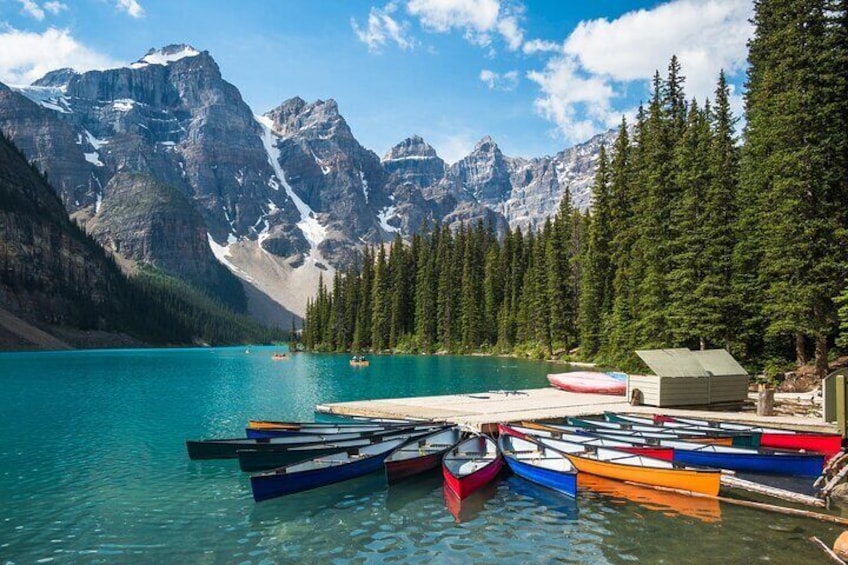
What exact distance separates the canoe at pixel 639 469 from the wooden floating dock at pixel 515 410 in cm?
589

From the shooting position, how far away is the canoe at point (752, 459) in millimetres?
21125

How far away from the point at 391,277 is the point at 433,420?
109 m

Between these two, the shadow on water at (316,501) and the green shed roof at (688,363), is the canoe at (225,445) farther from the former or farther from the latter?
the green shed roof at (688,363)

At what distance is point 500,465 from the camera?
21.9 metres

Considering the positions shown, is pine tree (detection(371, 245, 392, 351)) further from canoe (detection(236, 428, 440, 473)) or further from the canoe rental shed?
canoe (detection(236, 428, 440, 473))

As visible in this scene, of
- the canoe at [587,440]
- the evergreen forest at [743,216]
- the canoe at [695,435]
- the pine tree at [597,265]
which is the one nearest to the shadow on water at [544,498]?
the canoe at [587,440]

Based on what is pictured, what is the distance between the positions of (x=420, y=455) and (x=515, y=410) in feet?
36.1

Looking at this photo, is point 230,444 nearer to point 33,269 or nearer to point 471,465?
point 471,465

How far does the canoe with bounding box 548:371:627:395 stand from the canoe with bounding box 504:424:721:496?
18801 mm

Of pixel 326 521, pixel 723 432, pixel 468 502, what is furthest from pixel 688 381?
pixel 326 521

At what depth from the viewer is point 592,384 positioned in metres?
41.9

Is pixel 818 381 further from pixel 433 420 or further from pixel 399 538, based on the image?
pixel 399 538

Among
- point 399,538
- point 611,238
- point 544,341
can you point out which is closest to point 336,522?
point 399,538

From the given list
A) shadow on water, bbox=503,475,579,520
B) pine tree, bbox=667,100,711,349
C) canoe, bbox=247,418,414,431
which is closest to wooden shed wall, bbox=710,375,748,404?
pine tree, bbox=667,100,711,349
